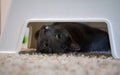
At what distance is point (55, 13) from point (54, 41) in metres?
0.19

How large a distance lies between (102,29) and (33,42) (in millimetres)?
481

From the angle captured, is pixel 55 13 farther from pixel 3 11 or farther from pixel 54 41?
pixel 3 11

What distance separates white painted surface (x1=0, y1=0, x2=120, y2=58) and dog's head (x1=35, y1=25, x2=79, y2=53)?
17cm

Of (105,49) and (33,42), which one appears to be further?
(33,42)

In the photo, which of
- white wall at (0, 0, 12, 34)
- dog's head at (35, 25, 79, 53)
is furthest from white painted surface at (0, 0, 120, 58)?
white wall at (0, 0, 12, 34)

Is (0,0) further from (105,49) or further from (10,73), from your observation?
(10,73)

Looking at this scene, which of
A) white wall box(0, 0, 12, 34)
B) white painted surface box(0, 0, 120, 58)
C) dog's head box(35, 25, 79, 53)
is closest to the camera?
white painted surface box(0, 0, 120, 58)

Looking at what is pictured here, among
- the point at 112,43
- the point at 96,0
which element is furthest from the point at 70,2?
the point at 112,43

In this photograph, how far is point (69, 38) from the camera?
3.67 ft

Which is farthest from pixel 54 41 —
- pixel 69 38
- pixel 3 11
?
pixel 3 11

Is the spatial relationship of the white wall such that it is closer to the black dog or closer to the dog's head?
the black dog

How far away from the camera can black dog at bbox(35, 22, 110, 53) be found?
1.05 meters

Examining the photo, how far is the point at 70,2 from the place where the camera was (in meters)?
0.88

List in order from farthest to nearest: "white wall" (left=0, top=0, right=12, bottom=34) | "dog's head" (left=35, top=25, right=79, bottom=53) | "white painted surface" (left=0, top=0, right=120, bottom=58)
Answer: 1. "white wall" (left=0, top=0, right=12, bottom=34)
2. "dog's head" (left=35, top=25, right=79, bottom=53)
3. "white painted surface" (left=0, top=0, right=120, bottom=58)
